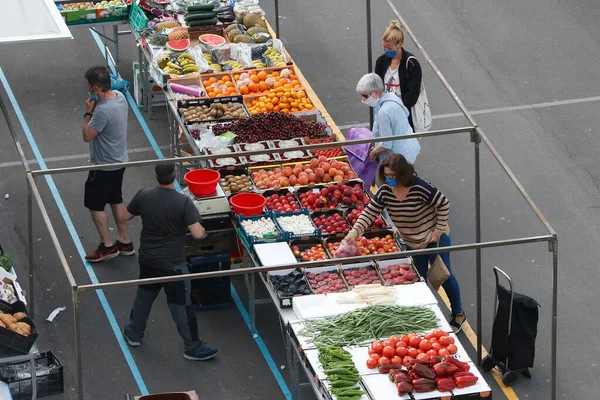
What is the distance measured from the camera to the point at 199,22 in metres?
16.0

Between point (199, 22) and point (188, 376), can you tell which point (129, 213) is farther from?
point (199, 22)

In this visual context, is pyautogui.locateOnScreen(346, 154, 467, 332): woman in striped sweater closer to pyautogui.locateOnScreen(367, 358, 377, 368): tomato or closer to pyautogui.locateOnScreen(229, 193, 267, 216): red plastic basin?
pyautogui.locateOnScreen(229, 193, 267, 216): red plastic basin

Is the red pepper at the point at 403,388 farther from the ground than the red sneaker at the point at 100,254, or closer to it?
farther from the ground

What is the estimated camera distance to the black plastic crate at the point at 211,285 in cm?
1194

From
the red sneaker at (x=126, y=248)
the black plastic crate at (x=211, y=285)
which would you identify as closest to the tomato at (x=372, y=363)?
the black plastic crate at (x=211, y=285)

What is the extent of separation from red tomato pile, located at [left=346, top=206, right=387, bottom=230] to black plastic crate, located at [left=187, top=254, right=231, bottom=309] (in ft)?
4.05

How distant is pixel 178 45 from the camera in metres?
15.5

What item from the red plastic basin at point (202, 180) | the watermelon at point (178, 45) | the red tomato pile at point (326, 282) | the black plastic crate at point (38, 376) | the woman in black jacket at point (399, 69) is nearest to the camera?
the black plastic crate at point (38, 376)

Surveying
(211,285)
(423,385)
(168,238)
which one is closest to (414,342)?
(423,385)

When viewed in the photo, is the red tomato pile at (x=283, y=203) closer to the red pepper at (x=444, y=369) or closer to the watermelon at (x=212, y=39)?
the red pepper at (x=444, y=369)

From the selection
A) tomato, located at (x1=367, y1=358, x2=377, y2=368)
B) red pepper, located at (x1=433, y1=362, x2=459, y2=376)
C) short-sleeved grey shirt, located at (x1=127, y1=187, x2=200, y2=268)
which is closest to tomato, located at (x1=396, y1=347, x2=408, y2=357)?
tomato, located at (x1=367, y1=358, x2=377, y2=368)

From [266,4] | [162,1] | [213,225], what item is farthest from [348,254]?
[266,4]

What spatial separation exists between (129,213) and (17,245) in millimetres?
2658

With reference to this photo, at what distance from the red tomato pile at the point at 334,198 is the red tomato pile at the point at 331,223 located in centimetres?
17
